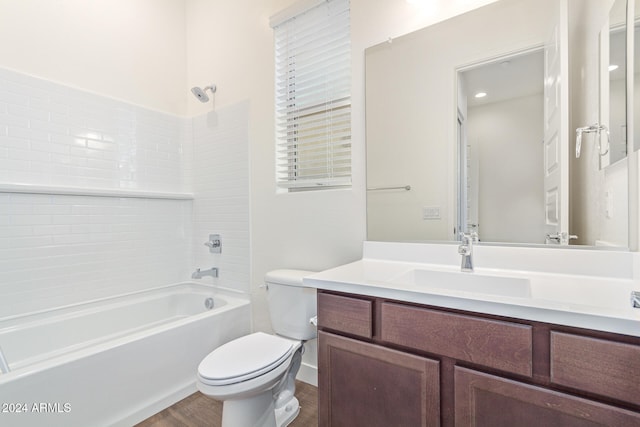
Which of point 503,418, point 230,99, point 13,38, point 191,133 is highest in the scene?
point 13,38

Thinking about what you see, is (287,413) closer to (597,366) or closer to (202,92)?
(597,366)

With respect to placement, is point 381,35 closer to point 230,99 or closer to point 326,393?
point 230,99

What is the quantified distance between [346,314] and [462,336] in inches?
15.1

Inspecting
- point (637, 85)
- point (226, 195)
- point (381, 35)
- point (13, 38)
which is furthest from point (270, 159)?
point (637, 85)

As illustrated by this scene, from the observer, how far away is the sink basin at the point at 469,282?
3.70 feet

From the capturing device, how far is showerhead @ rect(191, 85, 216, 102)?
2311mm

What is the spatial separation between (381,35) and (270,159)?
982 millimetres

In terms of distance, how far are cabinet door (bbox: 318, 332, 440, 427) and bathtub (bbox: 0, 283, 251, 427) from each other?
1.06 metres

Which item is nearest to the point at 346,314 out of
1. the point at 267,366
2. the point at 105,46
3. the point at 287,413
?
the point at 267,366

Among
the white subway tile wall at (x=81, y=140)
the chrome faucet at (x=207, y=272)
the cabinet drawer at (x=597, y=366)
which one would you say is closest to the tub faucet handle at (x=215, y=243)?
the chrome faucet at (x=207, y=272)

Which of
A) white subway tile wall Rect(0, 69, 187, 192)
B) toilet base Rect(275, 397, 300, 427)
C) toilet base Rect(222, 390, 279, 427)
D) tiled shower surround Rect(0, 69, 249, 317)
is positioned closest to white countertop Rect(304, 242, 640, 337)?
toilet base Rect(222, 390, 279, 427)

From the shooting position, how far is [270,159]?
6.85 ft

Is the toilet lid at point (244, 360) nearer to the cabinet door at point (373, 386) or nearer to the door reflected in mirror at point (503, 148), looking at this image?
the cabinet door at point (373, 386)

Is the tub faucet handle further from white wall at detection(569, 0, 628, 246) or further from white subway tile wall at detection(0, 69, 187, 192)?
white wall at detection(569, 0, 628, 246)
